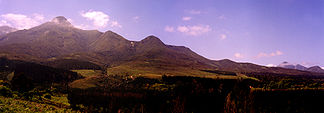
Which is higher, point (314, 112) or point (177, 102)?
point (177, 102)

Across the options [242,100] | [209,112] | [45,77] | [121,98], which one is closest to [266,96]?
[209,112]

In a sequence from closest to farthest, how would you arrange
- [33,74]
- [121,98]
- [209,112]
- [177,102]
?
[177,102]
[209,112]
[121,98]
[33,74]

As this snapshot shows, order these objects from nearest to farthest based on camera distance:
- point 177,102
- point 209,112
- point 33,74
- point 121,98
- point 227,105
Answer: point 227,105
point 177,102
point 209,112
point 121,98
point 33,74

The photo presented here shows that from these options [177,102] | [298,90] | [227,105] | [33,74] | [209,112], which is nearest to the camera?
[227,105]

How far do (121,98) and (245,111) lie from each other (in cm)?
11718

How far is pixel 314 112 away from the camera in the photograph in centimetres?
7944

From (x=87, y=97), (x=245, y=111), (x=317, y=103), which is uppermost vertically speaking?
(x=245, y=111)

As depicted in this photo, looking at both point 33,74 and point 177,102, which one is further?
point 33,74

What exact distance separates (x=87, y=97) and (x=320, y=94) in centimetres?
11285

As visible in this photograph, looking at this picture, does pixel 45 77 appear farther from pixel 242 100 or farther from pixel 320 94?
pixel 242 100

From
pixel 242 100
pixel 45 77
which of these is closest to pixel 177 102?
pixel 242 100

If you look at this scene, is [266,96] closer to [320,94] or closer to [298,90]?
[298,90]

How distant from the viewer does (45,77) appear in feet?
647

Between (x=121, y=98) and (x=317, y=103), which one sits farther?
(x=121, y=98)
